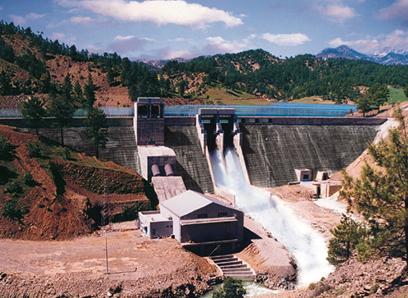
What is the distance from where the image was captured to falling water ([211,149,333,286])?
136ft

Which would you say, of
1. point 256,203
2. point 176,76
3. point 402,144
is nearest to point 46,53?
point 176,76

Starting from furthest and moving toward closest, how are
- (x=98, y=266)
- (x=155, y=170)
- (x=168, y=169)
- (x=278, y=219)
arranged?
(x=168, y=169), (x=155, y=170), (x=278, y=219), (x=98, y=266)

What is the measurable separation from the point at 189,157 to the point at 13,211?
2226cm

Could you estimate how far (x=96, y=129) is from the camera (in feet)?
173

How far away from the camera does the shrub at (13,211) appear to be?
133ft

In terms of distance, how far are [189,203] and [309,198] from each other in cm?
2016

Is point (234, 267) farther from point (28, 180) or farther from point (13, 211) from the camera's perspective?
point (28, 180)

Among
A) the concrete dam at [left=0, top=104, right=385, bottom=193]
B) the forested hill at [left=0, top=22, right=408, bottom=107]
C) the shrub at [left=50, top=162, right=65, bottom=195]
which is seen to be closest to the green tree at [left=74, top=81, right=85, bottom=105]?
the forested hill at [left=0, top=22, right=408, bottom=107]

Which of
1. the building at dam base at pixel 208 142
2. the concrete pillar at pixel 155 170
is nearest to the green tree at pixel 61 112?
the building at dam base at pixel 208 142

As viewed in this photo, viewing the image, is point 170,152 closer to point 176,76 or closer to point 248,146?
point 248,146

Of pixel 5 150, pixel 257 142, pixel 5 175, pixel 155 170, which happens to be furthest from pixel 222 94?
pixel 5 175

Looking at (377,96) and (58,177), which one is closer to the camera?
(58,177)

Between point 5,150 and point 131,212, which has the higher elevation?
point 5,150

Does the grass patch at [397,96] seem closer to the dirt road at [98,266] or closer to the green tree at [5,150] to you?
the dirt road at [98,266]
